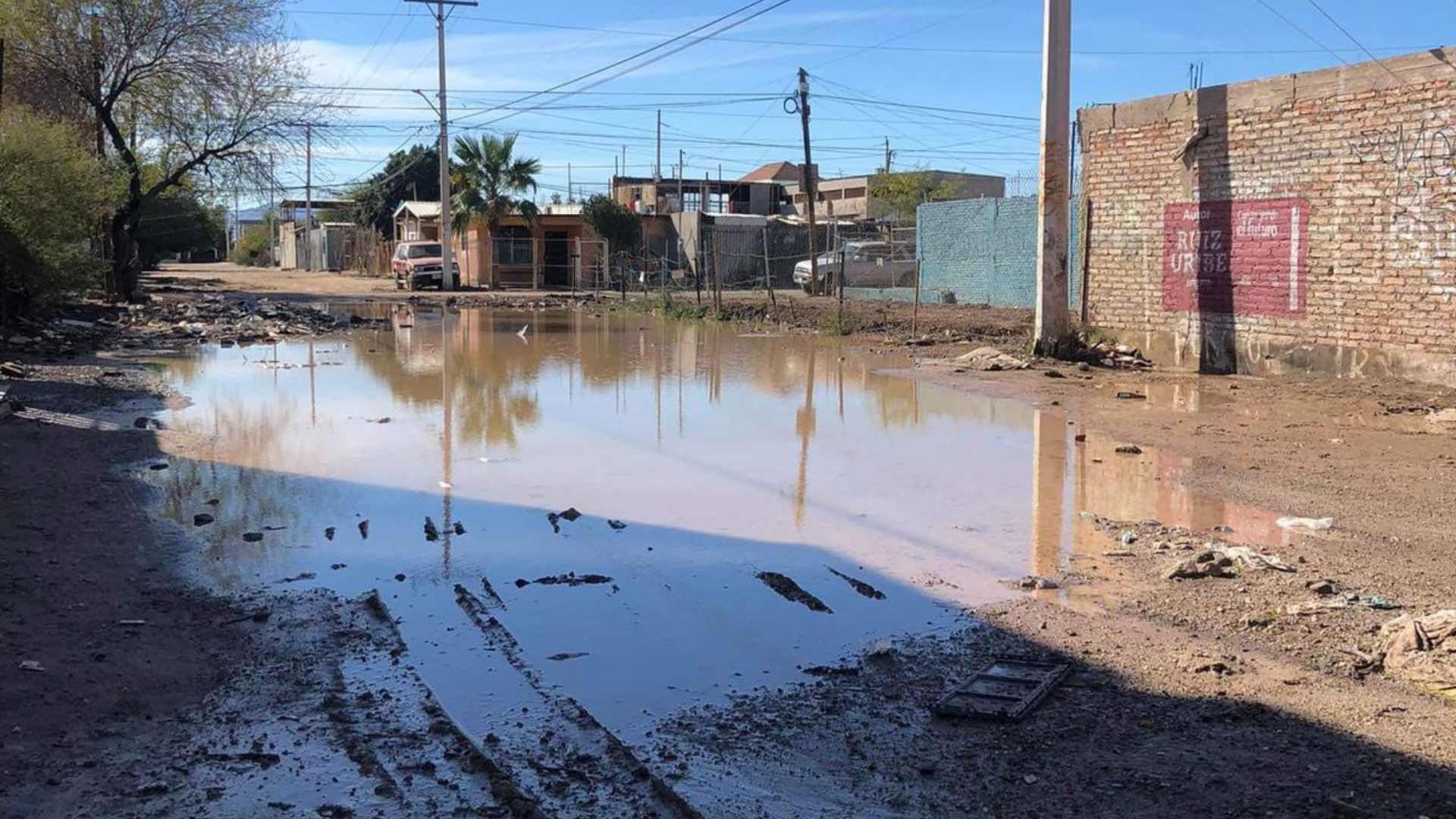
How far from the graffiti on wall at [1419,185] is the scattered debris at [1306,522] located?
710 centimetres

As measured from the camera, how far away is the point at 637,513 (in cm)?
838

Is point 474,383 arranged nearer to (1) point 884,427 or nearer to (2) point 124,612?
(1) point 884,427

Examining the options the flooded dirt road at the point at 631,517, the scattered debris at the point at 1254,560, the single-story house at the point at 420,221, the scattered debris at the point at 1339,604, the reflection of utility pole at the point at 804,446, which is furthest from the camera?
the single-story house at the point at 420,221

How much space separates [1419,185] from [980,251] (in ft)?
51.1

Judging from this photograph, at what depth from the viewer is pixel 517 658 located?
5375 mm

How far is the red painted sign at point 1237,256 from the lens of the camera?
15023 mm

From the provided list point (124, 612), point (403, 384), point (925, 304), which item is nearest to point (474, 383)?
point (403, 384)

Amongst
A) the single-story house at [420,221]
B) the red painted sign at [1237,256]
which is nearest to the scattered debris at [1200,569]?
the red painted sign at [1237,256]

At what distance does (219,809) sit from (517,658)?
173 centimetres

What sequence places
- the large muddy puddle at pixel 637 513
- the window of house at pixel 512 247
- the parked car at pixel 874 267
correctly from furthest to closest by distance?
1. the window of house at pixel 512 247
2. the parked car at pixel 874 267
3. the large muddy puddle at pixel 637 513

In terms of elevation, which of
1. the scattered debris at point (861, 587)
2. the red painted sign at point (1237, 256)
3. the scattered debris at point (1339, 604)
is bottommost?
the scattered debris at point (861, 587)

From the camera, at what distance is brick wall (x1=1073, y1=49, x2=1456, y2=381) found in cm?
1341

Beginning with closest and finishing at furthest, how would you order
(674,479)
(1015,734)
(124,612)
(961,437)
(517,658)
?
(1015,734) < (517,658) < (124,612) < (674,479) < (961,437)

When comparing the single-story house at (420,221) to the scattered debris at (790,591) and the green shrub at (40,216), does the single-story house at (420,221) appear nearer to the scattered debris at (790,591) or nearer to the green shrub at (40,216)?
the green shrub at (40,216)
